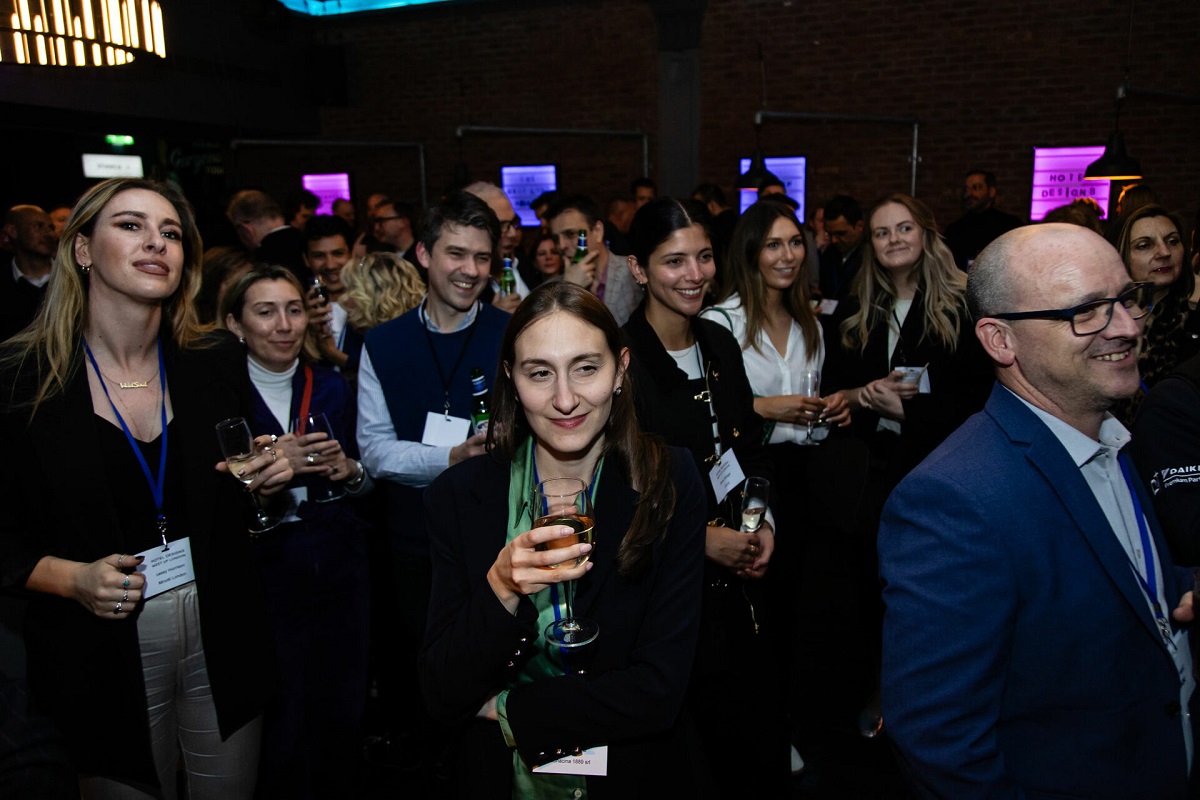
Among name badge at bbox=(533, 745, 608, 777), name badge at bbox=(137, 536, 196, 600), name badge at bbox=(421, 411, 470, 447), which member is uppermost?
name badge at bbox=(421, 411, 470, 447)

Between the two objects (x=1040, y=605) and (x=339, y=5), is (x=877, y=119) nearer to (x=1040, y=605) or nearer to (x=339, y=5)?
(x=339, y=5)

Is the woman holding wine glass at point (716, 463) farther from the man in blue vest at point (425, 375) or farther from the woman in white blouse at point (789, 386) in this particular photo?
the man in blue vest at point (425, 375)

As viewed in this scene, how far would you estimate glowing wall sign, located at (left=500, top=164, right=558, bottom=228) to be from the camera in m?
9.66

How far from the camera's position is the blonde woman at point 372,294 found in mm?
3785

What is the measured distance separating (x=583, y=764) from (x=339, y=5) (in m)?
10.8

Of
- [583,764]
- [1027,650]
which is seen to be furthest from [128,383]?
[1027,650]

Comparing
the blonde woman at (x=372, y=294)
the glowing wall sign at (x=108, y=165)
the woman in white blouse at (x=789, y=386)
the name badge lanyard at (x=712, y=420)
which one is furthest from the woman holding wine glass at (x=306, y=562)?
the glowing wall sign at (x=108, y=165)

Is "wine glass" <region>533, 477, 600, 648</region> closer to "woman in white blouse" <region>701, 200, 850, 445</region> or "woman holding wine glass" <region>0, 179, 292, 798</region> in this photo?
"woman holding wine glass" <region>0, 179, 292, 798</region>

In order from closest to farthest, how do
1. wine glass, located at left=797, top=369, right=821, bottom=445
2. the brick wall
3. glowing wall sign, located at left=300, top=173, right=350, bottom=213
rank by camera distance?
1. wine glass, located at left=797, top=369, right=821, bottom=445
2. the brick wall
3. glowing wall sign, located at left=300, top=173, right=350, bottom=213

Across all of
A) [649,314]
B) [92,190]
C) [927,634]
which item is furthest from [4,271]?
[927,634]

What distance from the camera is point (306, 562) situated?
8.45ft

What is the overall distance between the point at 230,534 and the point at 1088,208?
5.58 m

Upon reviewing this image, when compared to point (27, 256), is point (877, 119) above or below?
above

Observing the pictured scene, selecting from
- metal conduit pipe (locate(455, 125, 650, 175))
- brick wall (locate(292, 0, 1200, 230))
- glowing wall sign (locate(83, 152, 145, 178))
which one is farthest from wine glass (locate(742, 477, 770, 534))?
glowing wall sign (locate(83, 152, 145, 178))
